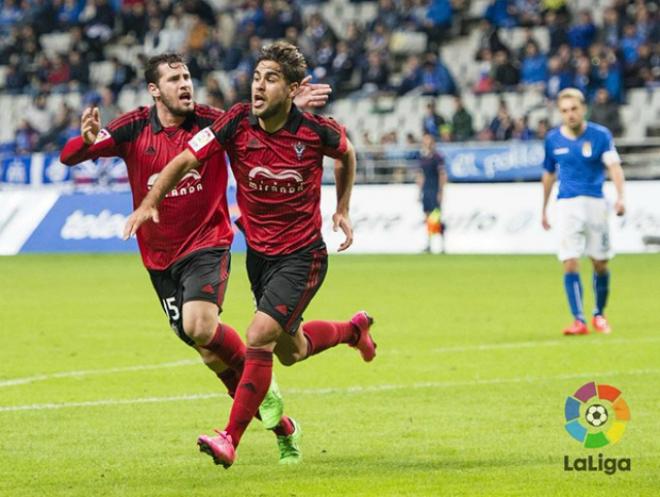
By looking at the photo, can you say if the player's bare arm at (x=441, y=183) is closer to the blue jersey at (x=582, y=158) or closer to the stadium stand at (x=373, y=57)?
the stadium stand at (x=373, y=57)

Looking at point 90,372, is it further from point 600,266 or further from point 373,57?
point 373,57

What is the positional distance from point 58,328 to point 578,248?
520cm

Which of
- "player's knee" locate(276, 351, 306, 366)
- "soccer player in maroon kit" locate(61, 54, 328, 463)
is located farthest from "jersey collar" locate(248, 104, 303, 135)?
"player's knee" locate(276, 351, 306, 366)

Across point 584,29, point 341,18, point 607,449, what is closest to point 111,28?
point 341,18

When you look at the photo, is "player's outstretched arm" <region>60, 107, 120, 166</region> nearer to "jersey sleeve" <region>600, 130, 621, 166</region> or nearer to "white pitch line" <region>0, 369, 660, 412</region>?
"white pitch line" <region>0, 369, 660, 412</region>

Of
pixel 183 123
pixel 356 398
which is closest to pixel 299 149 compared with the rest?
pixel 183 123

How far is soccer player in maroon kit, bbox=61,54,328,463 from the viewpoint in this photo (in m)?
8.33

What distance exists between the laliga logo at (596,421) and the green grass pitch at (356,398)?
0.08 m

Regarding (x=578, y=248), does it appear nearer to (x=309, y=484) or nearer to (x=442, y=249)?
(x=309, y=484)

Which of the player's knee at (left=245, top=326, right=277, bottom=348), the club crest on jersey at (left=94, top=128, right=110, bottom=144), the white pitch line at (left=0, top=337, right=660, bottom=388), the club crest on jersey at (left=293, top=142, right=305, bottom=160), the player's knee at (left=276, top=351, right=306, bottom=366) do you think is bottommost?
the white pitch line at (left=0, top=337, right=660, bottom=388)

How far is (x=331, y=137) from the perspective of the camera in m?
7.94

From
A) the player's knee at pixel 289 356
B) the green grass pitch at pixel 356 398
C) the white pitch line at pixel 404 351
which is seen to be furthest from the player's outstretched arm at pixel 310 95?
the white pitch line at pixel 404 351

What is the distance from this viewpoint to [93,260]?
26.2 meters

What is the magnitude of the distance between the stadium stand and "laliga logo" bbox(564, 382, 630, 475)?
1848 centimetres
